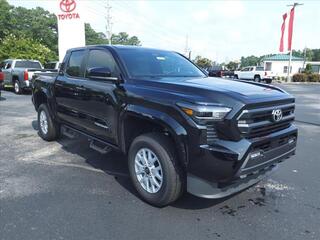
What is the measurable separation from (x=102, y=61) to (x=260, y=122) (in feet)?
8.29

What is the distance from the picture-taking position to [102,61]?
498 centimetres

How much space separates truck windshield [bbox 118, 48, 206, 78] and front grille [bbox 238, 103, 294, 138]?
60.5 inches

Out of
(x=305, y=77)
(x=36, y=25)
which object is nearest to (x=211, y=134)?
(x=305, y=77)

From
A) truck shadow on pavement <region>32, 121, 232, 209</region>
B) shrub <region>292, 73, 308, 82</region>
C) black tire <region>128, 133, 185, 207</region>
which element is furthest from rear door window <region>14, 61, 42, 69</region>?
shrub <region>292, 73, 308, 82</region>

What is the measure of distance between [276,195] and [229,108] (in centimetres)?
167

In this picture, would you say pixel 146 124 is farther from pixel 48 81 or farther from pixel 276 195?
pixel 48 81

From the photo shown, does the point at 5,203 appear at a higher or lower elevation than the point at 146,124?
lower

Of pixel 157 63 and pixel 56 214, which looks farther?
pixel 157 63

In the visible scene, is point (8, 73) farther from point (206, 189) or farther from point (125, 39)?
point (125, 39)

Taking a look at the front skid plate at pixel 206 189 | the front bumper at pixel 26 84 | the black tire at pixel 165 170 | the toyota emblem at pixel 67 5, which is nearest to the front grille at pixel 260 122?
the front skid plate at pixel 206 189

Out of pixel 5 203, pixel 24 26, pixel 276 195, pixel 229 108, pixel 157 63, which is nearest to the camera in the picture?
pixel 229 108

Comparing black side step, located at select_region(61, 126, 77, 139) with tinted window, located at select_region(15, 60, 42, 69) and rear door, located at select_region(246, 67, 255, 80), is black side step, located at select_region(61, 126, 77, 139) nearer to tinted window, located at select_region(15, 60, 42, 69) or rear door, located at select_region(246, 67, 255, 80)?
tinted window, located at select_region(15, 60, 42, 69)

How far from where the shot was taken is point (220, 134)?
3.40 meters

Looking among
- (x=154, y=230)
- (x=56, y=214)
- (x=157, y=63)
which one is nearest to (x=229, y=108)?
(x=154, y=230)
